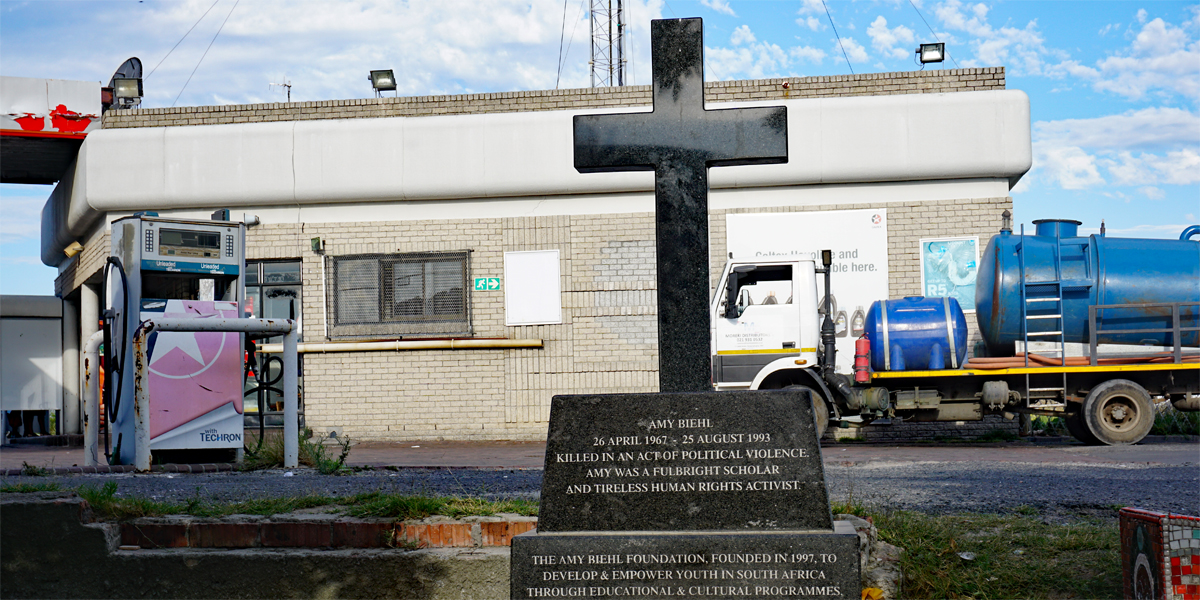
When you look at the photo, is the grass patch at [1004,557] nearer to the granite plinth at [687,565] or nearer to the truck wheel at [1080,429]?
the granite plinth at [687,565]

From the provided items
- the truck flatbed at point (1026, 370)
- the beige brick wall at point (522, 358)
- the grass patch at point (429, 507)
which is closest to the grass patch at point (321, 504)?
the grass patch at point (429, 507)

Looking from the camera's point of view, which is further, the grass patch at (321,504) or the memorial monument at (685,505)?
the grass patch at (321,504)

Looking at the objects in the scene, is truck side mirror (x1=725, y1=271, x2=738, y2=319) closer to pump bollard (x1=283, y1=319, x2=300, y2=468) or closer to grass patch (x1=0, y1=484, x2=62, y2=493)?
pump bollard (x1=283, y1=319, x2=300, y2=468)

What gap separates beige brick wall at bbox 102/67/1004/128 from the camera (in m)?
16.4

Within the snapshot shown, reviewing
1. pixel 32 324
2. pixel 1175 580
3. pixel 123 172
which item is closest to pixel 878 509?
pixel 1175 580

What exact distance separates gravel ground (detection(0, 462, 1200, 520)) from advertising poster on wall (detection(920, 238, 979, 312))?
6.60 meters

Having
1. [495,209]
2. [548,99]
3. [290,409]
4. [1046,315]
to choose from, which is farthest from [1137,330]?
[290,409]

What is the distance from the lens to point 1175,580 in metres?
3.86

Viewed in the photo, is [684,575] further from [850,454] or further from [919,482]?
[850,454]

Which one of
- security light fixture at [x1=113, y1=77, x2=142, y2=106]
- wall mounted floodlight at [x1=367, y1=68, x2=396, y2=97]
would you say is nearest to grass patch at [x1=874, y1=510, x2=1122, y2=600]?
wall mounted floodlight at [x1=367, y1=68, x2=396, y2=97]

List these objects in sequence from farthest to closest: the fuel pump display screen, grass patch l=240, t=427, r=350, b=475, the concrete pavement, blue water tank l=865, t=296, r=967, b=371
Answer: blue water tank l=865, t=296, r=967, b=371 < the concrete pavement < the fuel pump display screen < grass patch l=240, t=427, r=350, b=475

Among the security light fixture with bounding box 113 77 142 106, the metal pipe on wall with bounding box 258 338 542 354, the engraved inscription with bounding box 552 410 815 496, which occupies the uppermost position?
the security light fixture with bounding box 113 77 142 106

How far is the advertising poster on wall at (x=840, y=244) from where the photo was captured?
52.7ft

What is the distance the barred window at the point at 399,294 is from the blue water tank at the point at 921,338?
22.7 ft
